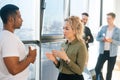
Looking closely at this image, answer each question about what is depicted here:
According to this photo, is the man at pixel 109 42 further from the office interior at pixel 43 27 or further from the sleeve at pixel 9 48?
the sleeve at pixel 9 48

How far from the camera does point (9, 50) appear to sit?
68.9 inches

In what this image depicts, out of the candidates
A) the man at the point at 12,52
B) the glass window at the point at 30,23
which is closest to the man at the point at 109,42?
the glass window at the point at 30,23

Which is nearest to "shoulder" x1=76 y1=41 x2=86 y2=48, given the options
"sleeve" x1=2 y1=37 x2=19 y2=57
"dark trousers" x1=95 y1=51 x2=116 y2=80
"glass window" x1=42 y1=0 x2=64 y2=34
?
"sleeve" x1=2 y1=37 x2=19 y2=57

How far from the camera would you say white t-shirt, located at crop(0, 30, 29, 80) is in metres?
1.75

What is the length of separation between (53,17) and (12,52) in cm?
265

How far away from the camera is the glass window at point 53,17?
4.03m

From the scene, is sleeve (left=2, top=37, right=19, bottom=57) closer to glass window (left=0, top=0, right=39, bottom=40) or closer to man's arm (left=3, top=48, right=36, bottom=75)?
man's arm (left=3, top=48, right=36, bottom=75)

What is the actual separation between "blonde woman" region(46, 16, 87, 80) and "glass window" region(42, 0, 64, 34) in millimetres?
1361

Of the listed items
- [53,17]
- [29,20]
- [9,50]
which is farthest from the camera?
[53,17]

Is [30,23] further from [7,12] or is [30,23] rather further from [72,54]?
[7,12]

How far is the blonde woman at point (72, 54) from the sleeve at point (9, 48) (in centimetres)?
70

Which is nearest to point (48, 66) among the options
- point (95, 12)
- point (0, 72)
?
point (0, 72)

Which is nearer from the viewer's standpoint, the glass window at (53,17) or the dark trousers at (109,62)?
the glass window at (53,17)

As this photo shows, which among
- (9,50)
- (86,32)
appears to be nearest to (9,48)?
(9,50)
